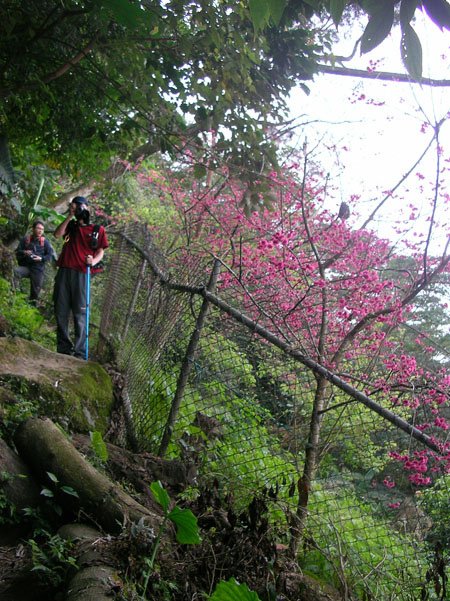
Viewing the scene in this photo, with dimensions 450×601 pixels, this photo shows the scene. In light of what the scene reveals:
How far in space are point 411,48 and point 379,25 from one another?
9 cm

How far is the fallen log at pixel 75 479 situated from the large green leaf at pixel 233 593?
0.84 m

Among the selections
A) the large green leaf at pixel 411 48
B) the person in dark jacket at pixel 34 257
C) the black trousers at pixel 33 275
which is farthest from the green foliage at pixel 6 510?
the black trousers at pixel 33 275

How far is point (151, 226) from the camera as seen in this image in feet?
40.8

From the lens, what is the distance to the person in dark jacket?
807 cm

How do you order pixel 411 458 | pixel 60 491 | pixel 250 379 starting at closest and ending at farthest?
1. pixel 60 491
2. pixel 411 458
3. pixel 250 379

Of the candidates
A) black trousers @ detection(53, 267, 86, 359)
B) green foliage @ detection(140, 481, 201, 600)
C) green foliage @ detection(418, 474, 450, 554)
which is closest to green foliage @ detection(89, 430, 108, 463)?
green foliage @ detection(140, 481, 201, 600)

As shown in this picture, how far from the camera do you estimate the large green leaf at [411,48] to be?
118 centimetres

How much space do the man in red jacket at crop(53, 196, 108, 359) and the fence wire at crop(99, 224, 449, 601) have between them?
1.23 metres

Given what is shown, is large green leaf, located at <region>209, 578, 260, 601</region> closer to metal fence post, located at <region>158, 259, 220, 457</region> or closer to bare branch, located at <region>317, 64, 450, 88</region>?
bare branch, located at <region>317, 64, 450, 88</region>

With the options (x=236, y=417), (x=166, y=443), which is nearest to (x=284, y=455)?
(x=236, y=417)

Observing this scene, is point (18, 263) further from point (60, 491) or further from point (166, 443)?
point (60, 491)

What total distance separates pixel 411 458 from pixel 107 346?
12.8ft

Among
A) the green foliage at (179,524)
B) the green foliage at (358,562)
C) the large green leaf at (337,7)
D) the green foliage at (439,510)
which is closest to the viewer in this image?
the large green leaf at (337,7)

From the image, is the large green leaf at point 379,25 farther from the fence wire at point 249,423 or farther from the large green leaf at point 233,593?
the fence wire at point 249,423
